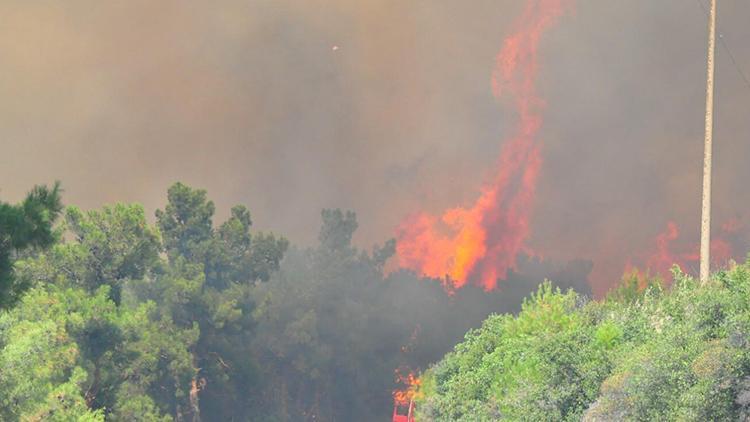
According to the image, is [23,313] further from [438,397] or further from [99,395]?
[438,397]

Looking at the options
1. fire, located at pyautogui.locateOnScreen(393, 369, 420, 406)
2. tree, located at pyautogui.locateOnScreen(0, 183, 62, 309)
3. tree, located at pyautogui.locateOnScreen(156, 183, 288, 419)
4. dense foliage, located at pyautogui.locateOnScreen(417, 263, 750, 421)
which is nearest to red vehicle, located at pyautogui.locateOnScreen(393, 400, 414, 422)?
fire, located at pyautogui.locateOnScreen(393, 369, 420, 406)

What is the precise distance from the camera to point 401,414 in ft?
448

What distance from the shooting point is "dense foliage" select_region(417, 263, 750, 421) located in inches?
1444

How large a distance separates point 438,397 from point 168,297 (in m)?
47.7

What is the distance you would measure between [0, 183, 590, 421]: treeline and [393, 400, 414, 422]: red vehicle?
4.62ft

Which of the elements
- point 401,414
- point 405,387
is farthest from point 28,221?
point 405,387

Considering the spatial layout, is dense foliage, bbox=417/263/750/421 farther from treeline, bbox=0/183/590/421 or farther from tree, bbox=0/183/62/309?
treeline, bbox=0/183/590/421

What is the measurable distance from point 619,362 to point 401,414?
91568 millimetres

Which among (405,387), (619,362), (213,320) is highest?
(405,387)

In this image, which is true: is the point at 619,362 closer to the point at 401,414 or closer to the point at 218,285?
the point at 218,285

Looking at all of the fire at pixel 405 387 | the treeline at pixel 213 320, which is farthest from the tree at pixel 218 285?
the fire at pixel 405 387

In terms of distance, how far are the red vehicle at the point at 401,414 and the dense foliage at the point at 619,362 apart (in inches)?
2088

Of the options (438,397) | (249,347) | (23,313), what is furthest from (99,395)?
(249,347)

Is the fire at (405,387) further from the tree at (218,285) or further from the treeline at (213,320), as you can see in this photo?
the tree at (218,285)
